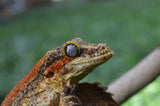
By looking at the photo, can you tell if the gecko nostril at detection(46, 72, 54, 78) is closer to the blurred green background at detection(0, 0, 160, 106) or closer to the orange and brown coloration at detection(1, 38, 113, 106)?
the orange and brown coloration at detection(1, 38, 113, 106)

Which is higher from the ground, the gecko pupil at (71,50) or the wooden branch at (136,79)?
the gecko pupil at (71,50)

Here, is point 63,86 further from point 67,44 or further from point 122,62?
point 122,62

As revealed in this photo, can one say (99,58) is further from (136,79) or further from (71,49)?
(136,79)

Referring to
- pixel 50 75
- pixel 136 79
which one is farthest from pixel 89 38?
pixel 50 75

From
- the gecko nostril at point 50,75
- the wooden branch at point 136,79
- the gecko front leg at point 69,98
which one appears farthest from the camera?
the wooden branch at point 136,79

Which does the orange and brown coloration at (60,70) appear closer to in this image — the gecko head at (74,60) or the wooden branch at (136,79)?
the gecko head at (74,60)

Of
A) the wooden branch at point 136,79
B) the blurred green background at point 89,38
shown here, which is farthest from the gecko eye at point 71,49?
the blurred green background at point 89,38

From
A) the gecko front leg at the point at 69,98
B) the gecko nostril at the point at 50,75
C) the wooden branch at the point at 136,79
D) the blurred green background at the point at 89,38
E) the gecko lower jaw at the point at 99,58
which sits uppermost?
the blurred green background at the point at 89,38
